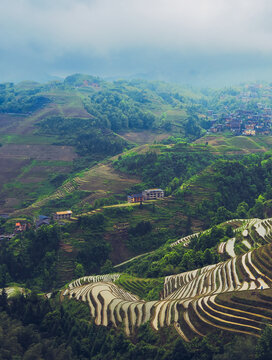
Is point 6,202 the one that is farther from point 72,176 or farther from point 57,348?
point 57,348

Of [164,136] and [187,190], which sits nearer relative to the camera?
[187,190]

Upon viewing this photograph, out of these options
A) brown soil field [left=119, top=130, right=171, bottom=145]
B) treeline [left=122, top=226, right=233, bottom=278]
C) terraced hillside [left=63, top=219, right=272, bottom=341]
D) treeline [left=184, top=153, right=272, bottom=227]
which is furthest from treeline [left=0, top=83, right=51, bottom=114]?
terraced hillside [left=63, top=219, right=272, bottom=341]

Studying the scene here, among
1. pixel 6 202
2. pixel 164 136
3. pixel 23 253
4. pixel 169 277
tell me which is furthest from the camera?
pixel 164 136

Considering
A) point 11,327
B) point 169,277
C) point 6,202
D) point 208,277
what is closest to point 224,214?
point 169,277

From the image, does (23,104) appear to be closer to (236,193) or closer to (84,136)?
(84,136)

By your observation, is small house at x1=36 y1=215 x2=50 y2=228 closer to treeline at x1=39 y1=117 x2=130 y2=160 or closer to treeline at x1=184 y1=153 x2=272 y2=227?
treeline at x1=184 y1=153 x2=272 y2=227

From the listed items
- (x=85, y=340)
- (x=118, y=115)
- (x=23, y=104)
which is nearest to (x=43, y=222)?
(x=85, y=340)

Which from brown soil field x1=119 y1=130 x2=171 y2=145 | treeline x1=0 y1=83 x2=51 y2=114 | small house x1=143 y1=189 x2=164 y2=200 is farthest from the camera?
treeline x1=0 y1=83 x2=51 y2=114

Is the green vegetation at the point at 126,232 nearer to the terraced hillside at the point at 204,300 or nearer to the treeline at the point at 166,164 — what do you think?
the terraced hillside at the point at 204,300
